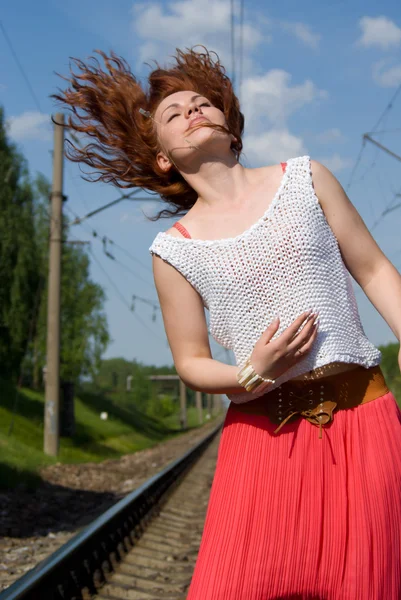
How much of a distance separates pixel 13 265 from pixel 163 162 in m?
37.8

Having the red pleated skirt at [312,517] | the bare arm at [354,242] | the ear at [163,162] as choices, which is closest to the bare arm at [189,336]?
the red pleated skirt at [312,517]

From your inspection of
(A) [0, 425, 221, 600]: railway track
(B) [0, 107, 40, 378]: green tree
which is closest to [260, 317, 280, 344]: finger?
(A) [0, 425, 221, 600]: railway track

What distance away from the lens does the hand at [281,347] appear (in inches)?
78.5

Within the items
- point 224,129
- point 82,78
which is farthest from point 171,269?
point 82,78

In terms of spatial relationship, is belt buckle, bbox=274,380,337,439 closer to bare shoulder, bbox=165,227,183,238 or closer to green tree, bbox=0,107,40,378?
bare shoulder, bbox=165,227,183,238

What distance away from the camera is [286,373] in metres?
2.10

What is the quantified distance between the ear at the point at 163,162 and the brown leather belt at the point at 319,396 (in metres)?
0.81

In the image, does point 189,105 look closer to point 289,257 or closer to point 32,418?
point 289,257

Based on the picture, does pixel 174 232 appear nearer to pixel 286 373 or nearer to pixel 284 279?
pixel 284 279

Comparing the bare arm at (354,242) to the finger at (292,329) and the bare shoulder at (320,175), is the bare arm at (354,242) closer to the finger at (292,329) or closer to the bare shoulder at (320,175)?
the bare shoulder at (320,175)

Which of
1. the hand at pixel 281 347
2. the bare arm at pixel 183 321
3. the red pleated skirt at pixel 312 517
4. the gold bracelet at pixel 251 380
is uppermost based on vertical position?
the bare arm at pixel 183 321

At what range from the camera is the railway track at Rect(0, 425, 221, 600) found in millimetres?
4953

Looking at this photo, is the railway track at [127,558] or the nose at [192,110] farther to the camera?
the railway track at [127,558]

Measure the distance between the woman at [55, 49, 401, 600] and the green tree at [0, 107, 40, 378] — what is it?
36513 millimetres
